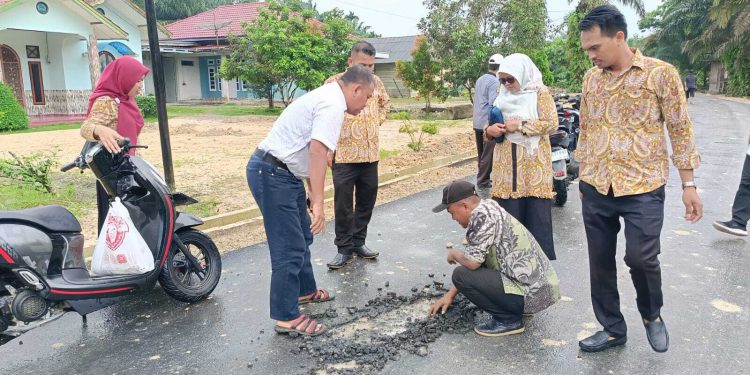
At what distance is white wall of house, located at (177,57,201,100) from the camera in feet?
101

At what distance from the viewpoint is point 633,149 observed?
9.95ft

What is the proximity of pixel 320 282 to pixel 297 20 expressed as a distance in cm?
1805

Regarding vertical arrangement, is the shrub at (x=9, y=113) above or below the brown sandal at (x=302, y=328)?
above

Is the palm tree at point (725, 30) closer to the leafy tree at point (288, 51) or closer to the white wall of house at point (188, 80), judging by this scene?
the leafy tree at point (288, 51)

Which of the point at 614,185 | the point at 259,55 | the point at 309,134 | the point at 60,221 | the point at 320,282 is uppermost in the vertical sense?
the point at 259,55

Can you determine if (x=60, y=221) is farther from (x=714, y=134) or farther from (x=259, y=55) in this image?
(x=259, y=55)

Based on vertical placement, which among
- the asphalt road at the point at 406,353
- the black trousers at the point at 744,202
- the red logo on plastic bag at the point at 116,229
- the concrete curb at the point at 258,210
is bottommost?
the asphalt road at the point at 406,353

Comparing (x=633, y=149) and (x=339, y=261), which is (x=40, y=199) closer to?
(x=339, y=261)

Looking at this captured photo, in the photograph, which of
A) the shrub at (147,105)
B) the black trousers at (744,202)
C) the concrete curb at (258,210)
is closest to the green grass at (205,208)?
the concrete curb at (258,210)

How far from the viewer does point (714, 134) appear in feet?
47.1

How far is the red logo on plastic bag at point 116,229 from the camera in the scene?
145 inches

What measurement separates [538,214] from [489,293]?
113cm

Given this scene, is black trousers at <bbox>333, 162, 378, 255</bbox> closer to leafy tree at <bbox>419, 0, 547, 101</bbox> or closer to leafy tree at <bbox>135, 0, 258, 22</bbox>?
leafy tree at <bbox>419, 0, 547, 101</bbox>

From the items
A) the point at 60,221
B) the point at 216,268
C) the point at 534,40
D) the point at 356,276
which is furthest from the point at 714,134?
the point at 60,221
